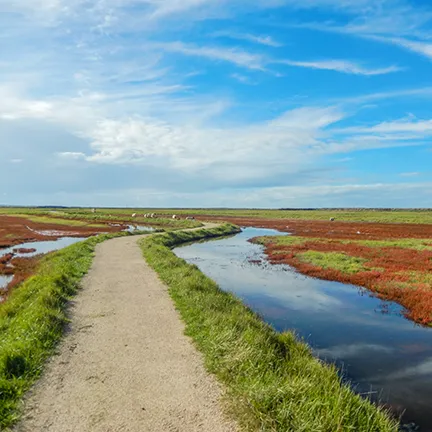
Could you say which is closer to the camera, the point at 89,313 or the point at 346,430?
the point at 346,430

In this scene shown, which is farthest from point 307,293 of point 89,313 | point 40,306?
point 40,306

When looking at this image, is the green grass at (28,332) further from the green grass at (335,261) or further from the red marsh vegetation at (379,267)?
the green grass at (335,261)

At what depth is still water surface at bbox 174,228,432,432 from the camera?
11023 mm

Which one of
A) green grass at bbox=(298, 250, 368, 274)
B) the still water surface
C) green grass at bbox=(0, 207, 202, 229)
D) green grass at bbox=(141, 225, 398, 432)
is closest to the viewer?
green grass at bbox=(141, 225, 398, 432)

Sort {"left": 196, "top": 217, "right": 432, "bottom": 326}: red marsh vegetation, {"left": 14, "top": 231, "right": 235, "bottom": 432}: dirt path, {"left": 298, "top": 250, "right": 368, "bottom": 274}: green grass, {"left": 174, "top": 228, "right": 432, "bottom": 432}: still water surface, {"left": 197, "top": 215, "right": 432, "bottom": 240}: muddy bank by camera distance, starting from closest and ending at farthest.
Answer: {"left": 14, "top": 231, "right": 235, "bottom": 432}: dirt path < {"left": 174, "top": 228, "right": 432, "bottom": 432}: still water surface < {"left": 196, "top": 217, "right": 432, "bottom": 326}: red marsh vegetation < {"left": 298, "top": 250, "right": 368, "bottom": 274}: green grass < {"left": 197, "top": 215, "right": 432, "bottom": 240}: muddy bank

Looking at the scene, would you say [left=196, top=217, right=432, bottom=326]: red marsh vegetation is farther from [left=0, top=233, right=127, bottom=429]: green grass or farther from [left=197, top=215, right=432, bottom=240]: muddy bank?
[left=0, top=233, right=127, bottom=429]: green grass

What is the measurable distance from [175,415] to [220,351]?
303 cm

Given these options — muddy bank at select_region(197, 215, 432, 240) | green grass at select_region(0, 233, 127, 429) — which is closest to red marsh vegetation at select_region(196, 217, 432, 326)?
muddy bank at select_region(197, 215, 432, 240)

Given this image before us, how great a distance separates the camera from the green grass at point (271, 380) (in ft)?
22.8

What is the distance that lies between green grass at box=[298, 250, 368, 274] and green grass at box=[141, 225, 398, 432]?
732 inches

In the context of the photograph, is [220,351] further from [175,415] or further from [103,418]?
[103,418]

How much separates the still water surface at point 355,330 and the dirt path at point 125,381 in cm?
533

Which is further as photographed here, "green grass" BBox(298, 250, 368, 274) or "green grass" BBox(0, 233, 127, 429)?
"green grass" BBox(298, 250, 368, 274)

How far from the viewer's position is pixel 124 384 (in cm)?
860
